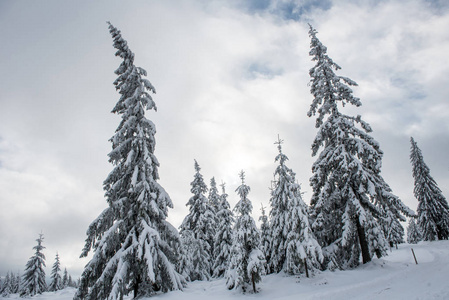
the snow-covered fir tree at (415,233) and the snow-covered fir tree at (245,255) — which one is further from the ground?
the snow-covered fir tree at (245,255)

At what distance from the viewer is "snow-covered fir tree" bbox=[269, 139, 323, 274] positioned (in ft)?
58.1

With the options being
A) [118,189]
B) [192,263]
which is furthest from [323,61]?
[192,263]

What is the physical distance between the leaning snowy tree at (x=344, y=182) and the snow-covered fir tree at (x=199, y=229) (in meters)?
15.5

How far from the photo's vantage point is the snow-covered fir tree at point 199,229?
94.6ft

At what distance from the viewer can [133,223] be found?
13.1m

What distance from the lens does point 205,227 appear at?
104 ft

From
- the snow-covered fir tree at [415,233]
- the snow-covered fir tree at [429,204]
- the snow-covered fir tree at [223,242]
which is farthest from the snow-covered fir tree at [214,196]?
the snow-covered fir tree at [415,233]

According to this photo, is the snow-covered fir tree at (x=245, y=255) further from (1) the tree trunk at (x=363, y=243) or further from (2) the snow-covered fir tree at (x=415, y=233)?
(2) the snow-covered fir tree at (x=415, y=233)

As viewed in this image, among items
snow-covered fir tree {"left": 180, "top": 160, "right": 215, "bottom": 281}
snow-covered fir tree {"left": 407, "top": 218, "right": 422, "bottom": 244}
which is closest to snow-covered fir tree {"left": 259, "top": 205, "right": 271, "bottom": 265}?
snow-covered fir tree {"left": 180, "top": 160, "right": 215, "bottom": 281}

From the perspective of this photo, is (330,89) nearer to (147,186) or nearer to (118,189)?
(147,186)

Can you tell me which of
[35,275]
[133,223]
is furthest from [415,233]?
[35,275]

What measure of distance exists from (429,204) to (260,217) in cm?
2920

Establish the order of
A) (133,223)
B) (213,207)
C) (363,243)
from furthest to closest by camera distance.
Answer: (213,207) < (363,243) < (133,223)

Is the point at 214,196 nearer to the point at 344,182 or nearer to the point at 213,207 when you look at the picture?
the point at 213,207
